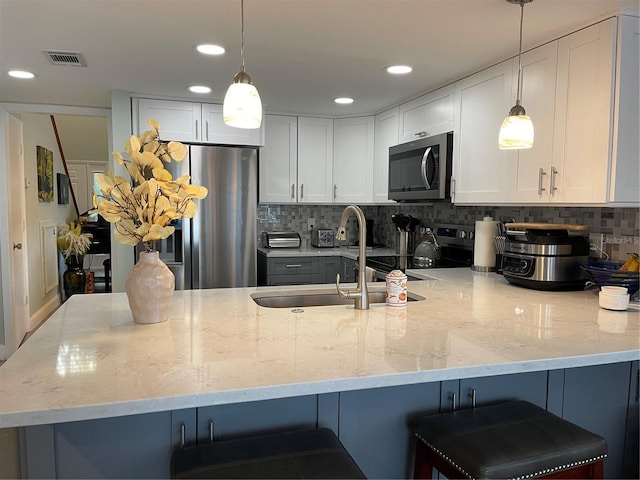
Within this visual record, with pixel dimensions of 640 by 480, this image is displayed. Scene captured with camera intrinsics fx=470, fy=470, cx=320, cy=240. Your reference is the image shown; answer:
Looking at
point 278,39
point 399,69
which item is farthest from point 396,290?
point 399,69

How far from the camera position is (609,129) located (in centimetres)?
202

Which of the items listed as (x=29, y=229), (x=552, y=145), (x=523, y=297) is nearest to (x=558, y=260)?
(x=523, y=297)

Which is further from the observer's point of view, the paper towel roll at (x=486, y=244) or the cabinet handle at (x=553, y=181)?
the paper towel roll at (x=486, y=244)

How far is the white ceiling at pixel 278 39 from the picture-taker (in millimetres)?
1979

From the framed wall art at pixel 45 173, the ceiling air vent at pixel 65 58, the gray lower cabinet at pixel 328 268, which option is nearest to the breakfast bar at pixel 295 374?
the ceiling air vent at pixel 65 58

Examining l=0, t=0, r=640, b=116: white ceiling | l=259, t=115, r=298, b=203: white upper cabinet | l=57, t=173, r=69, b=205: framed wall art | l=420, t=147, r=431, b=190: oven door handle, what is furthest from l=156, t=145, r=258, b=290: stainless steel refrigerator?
l=57, t=173, r=69, b=205: framed wall art

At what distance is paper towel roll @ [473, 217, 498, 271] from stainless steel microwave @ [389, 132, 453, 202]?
364 millimetres

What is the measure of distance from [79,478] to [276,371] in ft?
2.00

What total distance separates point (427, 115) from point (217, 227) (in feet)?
5.93

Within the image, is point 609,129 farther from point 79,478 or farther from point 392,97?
point 79,478

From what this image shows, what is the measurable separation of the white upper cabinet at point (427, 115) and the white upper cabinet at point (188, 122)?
1210mm

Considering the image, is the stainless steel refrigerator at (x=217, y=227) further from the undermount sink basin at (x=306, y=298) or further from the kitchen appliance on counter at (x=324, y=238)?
the undermount sink basin at (x=306, y=298)

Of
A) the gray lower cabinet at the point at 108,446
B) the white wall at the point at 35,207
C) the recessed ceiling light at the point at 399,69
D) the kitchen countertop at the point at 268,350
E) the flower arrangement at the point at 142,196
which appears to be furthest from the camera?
the white wall at the point at 35,207

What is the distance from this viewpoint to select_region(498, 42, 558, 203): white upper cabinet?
232 centimetres
